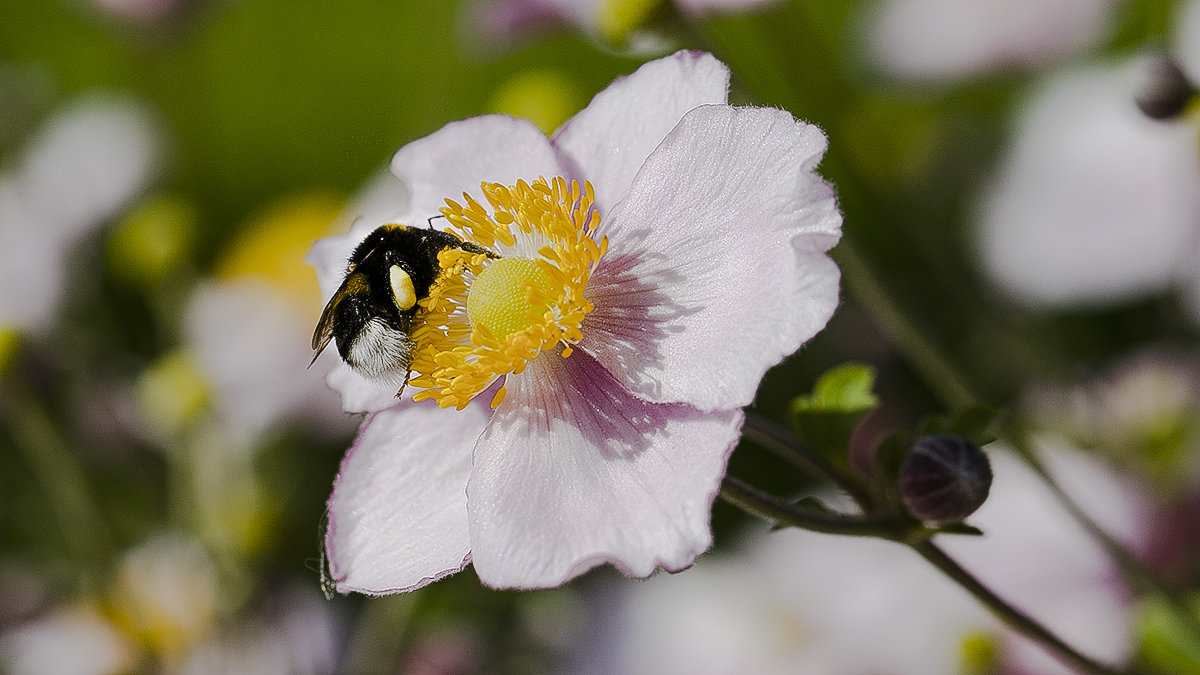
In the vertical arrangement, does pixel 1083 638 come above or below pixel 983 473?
below

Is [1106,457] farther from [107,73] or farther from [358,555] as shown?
[107,73]

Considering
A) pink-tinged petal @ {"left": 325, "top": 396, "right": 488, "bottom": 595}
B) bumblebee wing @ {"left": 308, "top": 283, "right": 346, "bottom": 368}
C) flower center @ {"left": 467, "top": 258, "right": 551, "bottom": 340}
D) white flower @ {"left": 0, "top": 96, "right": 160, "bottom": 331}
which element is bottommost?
white flower @ {"left": 0, "top": 96, "right": 160, "bottom": 331}

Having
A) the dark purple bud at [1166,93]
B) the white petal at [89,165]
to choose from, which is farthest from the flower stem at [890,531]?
the white petal at [89,165]

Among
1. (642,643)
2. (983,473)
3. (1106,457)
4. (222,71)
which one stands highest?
(983,473)

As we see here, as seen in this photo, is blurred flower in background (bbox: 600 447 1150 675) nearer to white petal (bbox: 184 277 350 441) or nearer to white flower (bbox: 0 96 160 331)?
white petal (bbox: 184 277 350 441)

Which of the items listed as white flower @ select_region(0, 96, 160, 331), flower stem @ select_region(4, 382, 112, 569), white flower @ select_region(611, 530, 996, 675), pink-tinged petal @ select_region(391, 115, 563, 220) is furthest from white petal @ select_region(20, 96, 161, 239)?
pink-tinged petal @ select_region(391, 115, 563, 220)

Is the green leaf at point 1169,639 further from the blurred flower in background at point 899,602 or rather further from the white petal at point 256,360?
the white petal at point 256,360

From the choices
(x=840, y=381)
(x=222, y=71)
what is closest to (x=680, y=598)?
(x=840, y=381)
